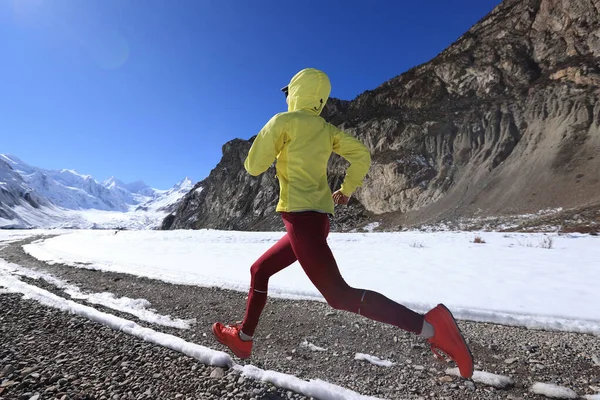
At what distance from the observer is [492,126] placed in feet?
121

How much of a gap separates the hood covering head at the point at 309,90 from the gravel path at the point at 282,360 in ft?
7.28

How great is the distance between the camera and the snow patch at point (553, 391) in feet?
6.92

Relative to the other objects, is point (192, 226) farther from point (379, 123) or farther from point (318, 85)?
point (318, 85)

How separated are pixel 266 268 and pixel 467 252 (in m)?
7.35

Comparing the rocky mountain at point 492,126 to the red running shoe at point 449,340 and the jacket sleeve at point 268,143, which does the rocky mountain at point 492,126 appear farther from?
the jacket sleeve at point 268,143

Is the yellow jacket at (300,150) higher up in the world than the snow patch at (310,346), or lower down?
higher up

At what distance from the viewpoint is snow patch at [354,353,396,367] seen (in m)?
2.67

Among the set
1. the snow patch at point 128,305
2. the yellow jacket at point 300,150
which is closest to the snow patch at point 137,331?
the snow patch at point 128,305

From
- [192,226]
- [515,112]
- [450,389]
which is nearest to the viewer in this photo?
[450,389]

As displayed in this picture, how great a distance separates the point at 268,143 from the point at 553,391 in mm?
2704

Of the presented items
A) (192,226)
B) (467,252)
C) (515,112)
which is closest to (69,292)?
(467,252)

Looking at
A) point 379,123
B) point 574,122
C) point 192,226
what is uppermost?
point 379,123

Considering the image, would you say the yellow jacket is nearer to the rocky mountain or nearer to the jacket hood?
the jacket hood

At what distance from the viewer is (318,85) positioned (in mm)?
2615
